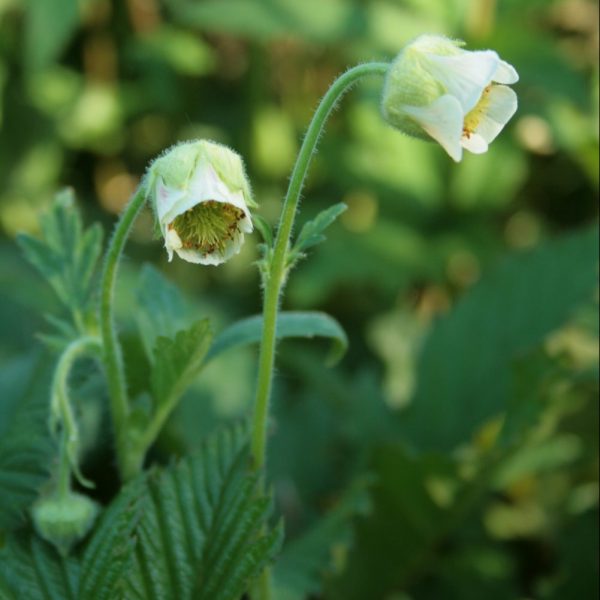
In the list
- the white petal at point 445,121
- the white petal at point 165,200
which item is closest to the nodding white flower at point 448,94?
the white petal at point 445,121

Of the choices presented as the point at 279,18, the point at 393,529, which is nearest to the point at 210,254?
the point at 393,529

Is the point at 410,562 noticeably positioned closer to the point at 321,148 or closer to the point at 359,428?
the point at 359,428

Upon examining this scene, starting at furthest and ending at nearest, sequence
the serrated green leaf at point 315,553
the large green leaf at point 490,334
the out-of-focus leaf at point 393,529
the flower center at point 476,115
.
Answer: the large green leaf at point 490,334, the out-of-focus leaf at point 393,529, the serrated green leaf at point 315,553, the flower center at point 476,115

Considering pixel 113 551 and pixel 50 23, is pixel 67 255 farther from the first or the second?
pixel 50 23

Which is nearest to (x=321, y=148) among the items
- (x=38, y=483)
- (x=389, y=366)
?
(x=389, y=366)

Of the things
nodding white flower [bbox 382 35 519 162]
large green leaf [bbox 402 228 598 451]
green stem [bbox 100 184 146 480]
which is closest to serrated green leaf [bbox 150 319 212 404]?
green stem [bbox 100 184 146 480]

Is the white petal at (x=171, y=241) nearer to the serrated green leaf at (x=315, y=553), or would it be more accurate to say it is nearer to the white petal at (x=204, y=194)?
the white petal at (x=204, y=194)

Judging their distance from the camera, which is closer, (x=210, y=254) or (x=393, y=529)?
(x=210, y=254)
